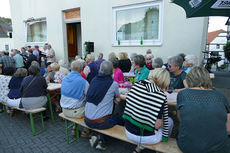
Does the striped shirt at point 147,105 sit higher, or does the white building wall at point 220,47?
the white building wall at point 220,47

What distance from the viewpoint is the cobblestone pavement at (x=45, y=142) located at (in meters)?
2.75

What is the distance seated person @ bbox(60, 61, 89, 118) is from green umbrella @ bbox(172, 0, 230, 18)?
2.39 metres

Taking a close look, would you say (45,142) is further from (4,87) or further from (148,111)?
(148,111)

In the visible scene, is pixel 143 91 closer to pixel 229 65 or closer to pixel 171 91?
pixel 171 91

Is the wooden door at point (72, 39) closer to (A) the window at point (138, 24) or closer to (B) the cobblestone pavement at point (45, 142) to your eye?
(A) the window at point (138, 24)

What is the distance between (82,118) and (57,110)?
178 cm

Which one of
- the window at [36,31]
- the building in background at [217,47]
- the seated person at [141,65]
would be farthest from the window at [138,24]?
the window at [36,31]

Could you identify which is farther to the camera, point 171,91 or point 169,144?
point 171,91

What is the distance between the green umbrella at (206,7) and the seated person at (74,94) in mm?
2394

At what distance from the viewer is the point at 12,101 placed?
11.7 feet

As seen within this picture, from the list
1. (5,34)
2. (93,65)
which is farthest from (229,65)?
(5,34)

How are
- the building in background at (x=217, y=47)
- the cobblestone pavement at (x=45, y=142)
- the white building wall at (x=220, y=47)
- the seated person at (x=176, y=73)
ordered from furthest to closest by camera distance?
the white building wall at (x=220, y=47) < the building in background at (x=217, y=47) < the seated person at (x=176, y=73) < the cobblestone pavement at (x=45, y=142)

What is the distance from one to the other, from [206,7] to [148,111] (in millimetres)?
2408

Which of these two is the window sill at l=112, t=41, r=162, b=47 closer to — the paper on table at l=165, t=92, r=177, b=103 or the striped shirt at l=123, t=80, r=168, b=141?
the paper on table at l=165, t=92, r=177, b=103
